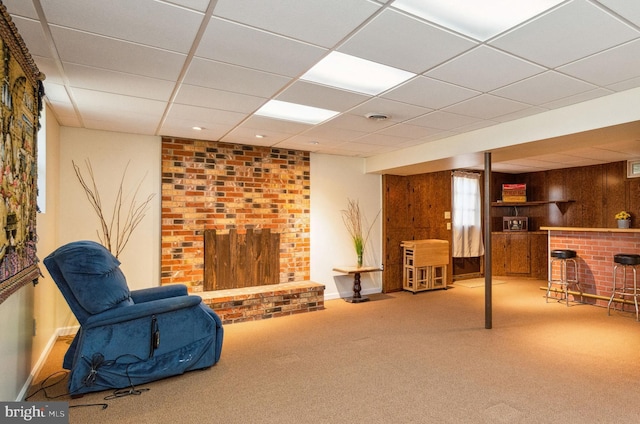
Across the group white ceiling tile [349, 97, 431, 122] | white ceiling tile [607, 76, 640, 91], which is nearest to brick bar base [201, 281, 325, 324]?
white ceiling tile [349, 97, 431, 122]

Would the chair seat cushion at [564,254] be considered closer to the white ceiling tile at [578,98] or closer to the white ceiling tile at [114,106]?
the white ceiling tile at [578,98]

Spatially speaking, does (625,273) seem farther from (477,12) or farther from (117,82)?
(117,82)

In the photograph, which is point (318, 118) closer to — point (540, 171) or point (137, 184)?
point (137, 184)

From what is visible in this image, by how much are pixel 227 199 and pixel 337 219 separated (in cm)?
187

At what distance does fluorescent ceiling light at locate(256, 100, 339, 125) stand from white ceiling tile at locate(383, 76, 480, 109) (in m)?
0.79

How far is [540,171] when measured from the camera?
27.2 ft

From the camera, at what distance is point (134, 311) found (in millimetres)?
2803

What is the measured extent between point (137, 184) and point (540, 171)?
829cm

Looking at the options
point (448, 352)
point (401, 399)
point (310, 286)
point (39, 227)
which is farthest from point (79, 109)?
point (448, 352)

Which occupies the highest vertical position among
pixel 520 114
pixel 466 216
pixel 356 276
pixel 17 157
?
pixel 520 114

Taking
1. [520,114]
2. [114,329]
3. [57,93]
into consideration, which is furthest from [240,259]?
[520,114]

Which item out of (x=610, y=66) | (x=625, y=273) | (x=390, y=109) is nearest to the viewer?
(x=610, y=66)

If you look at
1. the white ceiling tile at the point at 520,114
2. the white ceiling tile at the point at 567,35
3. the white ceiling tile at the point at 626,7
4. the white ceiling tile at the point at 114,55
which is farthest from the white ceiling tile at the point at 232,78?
the white ceiling tile at the point at 520,114

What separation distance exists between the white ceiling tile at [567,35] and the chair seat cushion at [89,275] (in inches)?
124
